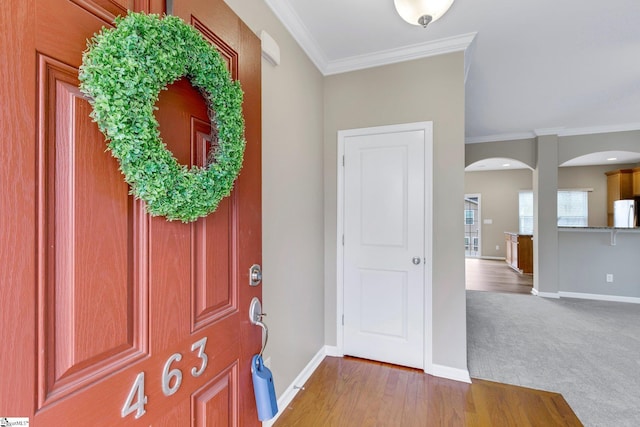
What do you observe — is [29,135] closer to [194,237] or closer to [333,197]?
[194,237]

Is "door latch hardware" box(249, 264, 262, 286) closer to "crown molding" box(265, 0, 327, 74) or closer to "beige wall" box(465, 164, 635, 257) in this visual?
"crown molding" box(265, 0, 327, 74)

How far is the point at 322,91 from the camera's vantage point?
2646 millimetres

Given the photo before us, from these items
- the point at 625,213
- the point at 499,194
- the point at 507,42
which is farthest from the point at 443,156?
the point at 499,194

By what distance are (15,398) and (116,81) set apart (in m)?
0.61

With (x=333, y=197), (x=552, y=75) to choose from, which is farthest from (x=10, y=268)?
(x=552, y=75)

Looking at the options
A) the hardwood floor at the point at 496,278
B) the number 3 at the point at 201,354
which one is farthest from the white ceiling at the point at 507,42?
the hardwood floor at the point at 496,278

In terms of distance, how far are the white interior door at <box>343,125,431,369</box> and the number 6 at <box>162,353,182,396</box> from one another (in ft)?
6.25

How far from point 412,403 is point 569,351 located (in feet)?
6.36

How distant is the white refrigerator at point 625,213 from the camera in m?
5.30

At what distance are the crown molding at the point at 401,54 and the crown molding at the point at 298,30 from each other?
151 mm

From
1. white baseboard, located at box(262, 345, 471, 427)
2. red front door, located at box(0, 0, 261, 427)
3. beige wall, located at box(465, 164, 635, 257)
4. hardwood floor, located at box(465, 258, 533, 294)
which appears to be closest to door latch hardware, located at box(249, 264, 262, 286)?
red front door, located at box(0, 0, 261, 427)

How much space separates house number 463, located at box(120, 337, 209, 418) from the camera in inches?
26.4

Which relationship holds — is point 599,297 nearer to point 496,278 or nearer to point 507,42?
point 496,278

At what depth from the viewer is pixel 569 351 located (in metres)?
2.74
